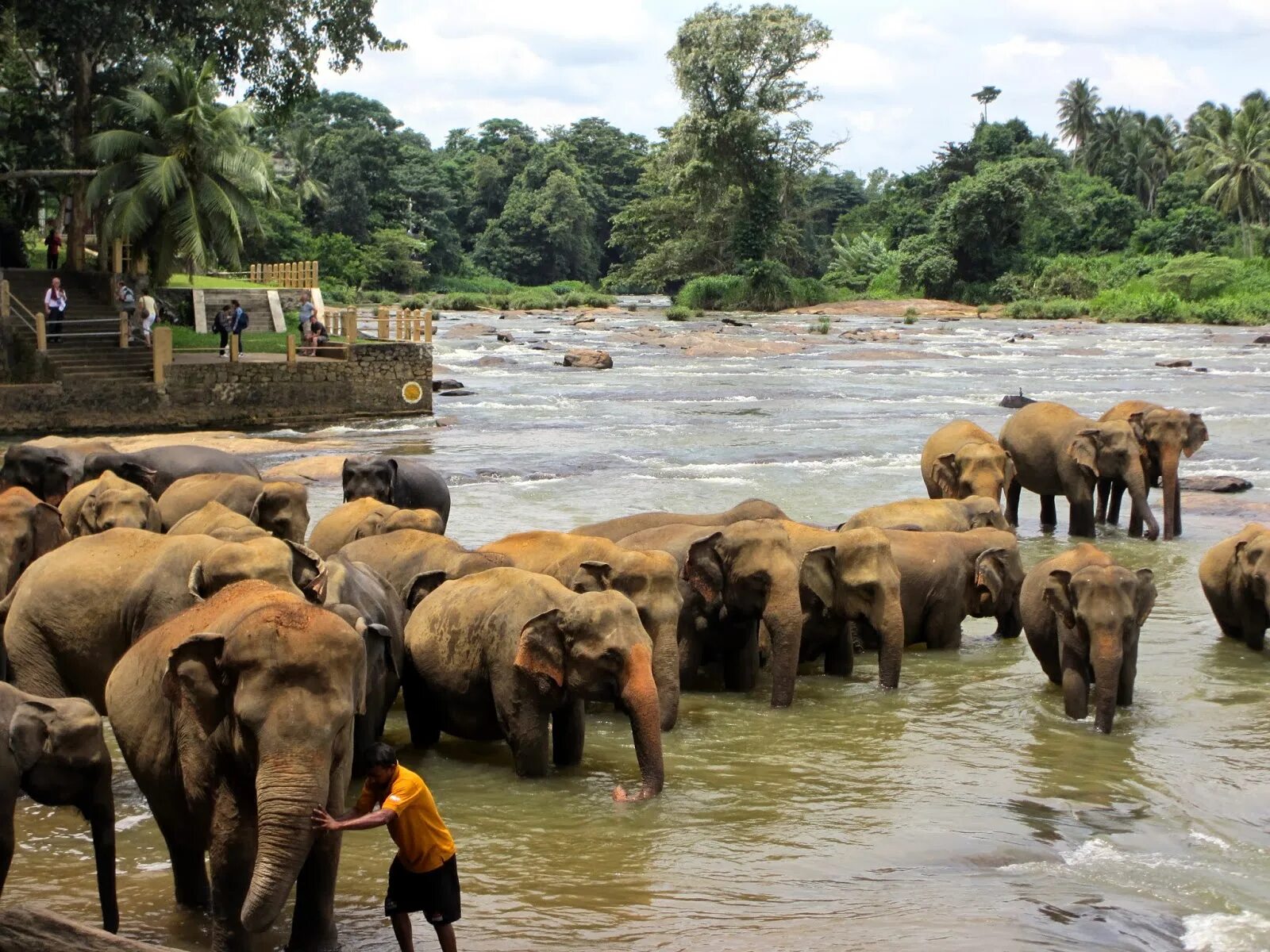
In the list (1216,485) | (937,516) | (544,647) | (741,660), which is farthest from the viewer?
(1216,485)

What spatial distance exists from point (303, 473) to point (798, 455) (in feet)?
27.3

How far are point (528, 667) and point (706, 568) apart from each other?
2.26 metres

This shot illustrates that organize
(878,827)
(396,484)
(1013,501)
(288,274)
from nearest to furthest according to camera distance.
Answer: (878,827) → (396,484) → (1013,501) → (288,274)

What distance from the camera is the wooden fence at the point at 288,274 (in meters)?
42.2

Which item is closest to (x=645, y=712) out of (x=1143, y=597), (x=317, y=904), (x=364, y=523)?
(x=317, y=904)

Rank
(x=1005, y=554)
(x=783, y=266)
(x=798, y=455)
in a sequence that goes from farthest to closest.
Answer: (x=783, y=266)
(x=798, y=455)
(x=1005, y=554)

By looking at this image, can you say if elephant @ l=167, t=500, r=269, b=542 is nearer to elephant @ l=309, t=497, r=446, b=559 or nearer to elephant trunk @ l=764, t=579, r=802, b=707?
elephant @ l=309, t=497, r=446, b=559

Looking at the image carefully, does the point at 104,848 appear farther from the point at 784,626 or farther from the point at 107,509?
the point at 107,509

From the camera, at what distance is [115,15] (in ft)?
97.3

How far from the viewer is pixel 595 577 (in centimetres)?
902

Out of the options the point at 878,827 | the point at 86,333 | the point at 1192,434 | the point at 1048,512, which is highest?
the point at 86,333

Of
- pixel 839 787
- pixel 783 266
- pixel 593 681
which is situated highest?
pixel 783 266

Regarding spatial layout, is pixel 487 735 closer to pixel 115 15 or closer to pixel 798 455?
pixel 798 455

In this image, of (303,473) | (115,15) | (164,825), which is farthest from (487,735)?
(115,15)
